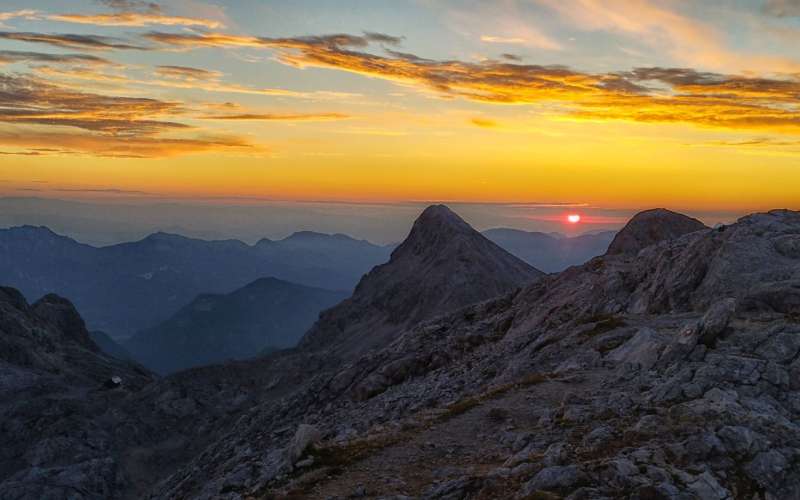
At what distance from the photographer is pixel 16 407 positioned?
375ft

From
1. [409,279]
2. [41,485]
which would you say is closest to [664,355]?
[41,485]

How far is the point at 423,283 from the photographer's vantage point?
6590 inches

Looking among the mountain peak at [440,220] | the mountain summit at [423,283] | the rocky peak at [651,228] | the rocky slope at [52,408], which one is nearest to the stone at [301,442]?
the rocky peak at [651,228]

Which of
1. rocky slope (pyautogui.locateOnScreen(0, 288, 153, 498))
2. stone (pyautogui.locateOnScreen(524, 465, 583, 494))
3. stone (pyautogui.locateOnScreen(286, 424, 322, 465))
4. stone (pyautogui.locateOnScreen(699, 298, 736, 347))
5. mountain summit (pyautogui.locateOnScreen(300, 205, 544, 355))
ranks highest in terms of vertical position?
stone (pyautogui.locateOnScreen(699, 298, 736, 347))

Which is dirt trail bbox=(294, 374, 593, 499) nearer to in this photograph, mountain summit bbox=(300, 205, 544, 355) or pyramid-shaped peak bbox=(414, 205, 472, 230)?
mountain summit bbox=(300, 205, 544, 355)

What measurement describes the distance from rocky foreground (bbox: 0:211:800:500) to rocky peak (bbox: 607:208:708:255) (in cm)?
2108

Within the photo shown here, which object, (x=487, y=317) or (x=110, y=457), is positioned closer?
(x=487, y=317)

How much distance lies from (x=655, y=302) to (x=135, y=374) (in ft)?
504

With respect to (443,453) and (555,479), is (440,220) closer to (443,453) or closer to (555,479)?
(443,453)

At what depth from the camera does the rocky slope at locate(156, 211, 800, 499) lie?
19906 millimetres

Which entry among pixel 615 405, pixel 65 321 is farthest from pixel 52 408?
pixel 615 405

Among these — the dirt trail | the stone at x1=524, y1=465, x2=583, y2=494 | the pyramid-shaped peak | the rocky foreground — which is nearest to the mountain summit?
the pyramid-shaped peak

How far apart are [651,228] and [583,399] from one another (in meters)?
73.2

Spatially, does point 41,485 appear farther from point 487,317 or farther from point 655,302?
point 655,302
